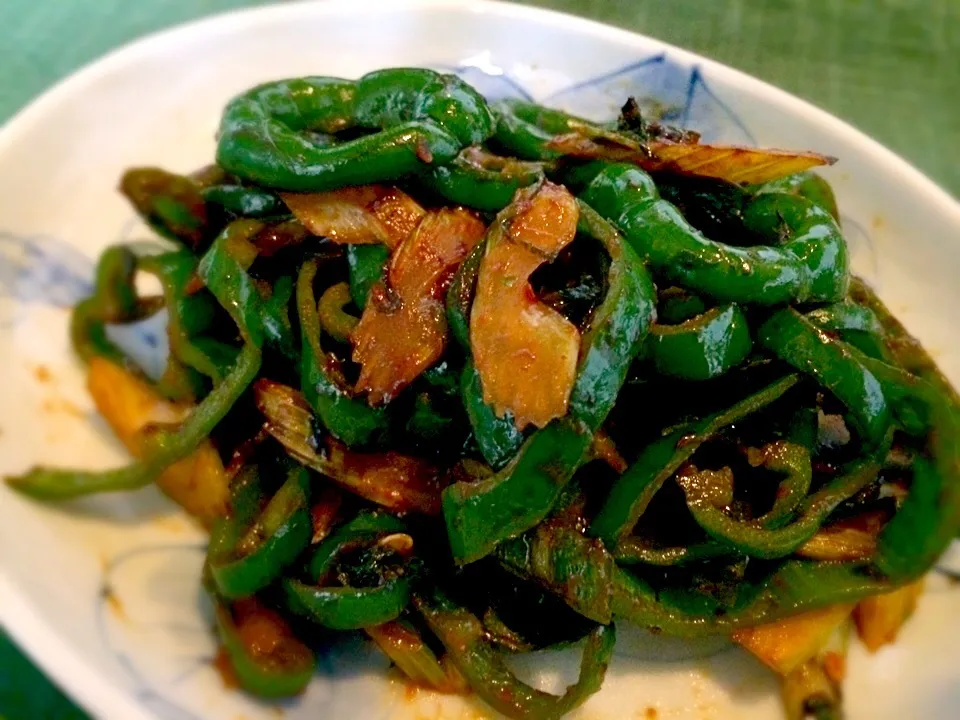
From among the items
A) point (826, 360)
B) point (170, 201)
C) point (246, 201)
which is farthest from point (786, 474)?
point (170, 201)

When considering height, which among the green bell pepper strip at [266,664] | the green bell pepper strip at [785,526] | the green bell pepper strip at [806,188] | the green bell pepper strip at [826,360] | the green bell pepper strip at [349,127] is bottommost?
the green bell pepper strip at [266,664]

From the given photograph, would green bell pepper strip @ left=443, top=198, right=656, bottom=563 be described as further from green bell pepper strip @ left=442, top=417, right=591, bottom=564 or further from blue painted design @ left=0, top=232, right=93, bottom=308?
blue painted design @ left=0, top=232, right=93, bottom=308

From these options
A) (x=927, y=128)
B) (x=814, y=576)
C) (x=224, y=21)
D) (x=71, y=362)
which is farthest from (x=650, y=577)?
(x=927, y=128)

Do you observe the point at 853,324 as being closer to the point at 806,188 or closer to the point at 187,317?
the point at 806,188

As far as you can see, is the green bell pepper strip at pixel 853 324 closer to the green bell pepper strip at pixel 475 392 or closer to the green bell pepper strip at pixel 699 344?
the green bell pepper strip at pixel 699 344

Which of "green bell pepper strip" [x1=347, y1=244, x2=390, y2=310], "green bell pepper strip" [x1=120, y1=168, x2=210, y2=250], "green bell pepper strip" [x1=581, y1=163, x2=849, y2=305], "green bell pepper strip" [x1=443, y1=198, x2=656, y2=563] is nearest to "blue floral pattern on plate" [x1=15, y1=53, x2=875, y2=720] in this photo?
"green bell pepper strip" [x1=120, y1=168, x2=210, y2=250]

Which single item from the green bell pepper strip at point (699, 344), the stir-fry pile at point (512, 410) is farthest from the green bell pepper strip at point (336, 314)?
the green bell pepper strip at point (699, 344)

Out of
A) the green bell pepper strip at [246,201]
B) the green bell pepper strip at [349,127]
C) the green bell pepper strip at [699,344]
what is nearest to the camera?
the green bell pepper strip at [699,344]

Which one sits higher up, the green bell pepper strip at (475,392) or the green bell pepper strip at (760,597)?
the green bell pepper strip at (475,392)
